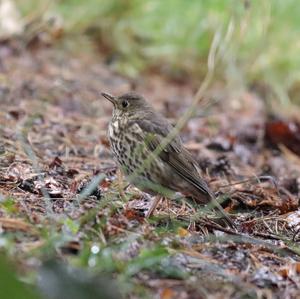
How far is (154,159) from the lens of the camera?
3910 mm

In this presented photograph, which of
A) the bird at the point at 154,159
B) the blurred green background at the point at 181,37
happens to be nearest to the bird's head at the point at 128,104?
the bird at the point at 154,159

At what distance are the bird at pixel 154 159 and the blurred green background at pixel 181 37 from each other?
3901 mm

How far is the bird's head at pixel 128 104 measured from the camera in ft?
14.0

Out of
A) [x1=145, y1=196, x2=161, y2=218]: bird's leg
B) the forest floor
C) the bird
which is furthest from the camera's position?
the bird

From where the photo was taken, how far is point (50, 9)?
8.07 m

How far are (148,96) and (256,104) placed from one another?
1.17 m

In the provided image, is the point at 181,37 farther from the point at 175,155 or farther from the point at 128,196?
the point at 128,196

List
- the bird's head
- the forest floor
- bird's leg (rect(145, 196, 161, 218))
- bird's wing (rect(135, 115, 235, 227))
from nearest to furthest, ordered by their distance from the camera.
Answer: the forest floor → bird's leg (rect(145, 196, 161, 218)) → bird's wing (rect(135, 115, 235, 227)) → the bird's head

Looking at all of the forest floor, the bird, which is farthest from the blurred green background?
the bird

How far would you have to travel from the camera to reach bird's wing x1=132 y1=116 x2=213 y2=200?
13.1 ft

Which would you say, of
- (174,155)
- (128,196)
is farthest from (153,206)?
(174,155)

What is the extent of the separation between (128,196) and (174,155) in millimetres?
328

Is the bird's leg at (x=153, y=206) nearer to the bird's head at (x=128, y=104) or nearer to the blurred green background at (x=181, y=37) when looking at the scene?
the bird's head at (x=128, y=104)

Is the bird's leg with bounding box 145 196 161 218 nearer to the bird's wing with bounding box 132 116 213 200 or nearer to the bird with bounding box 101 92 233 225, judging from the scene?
the bird with bounding box 101 92 233 225
